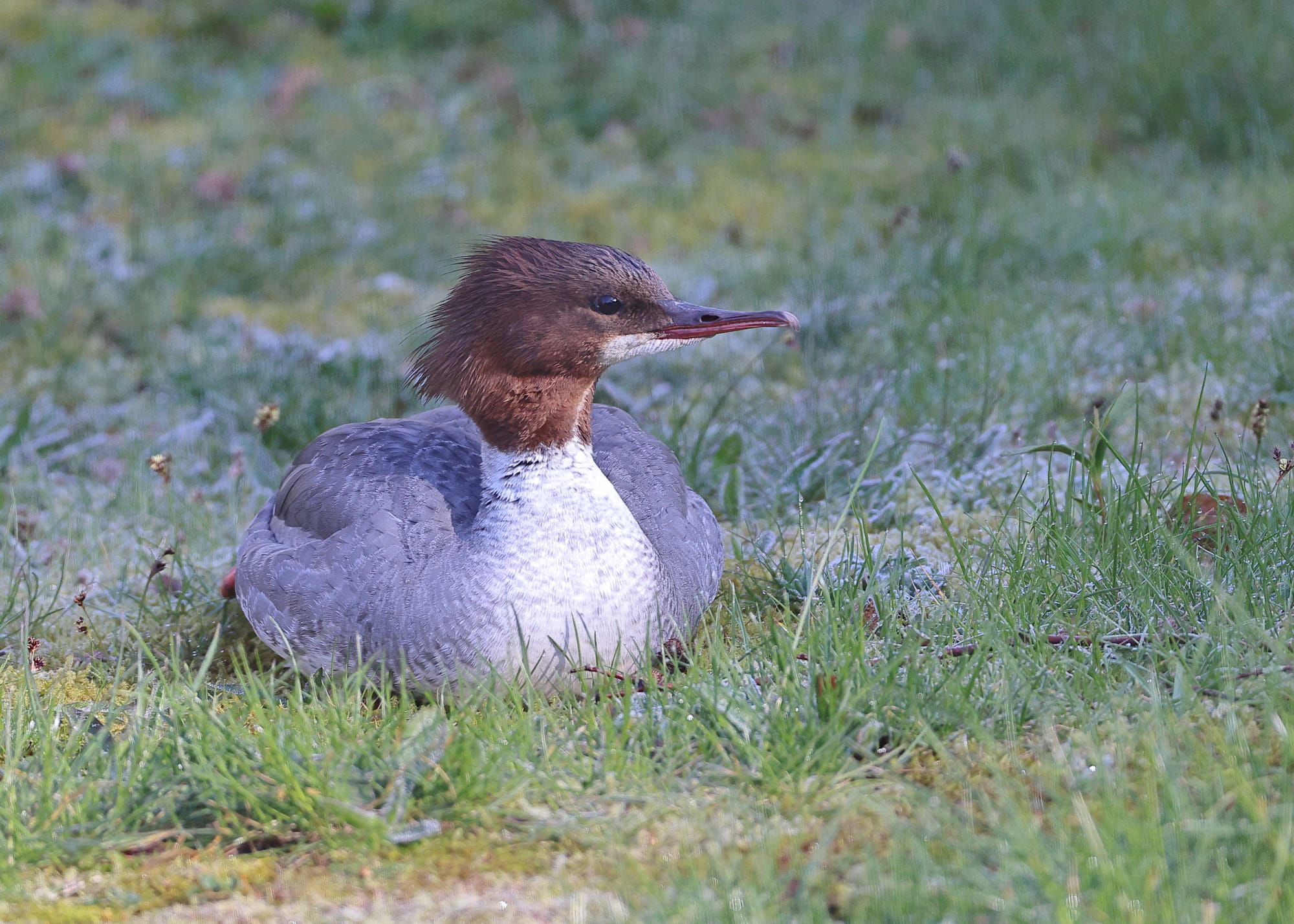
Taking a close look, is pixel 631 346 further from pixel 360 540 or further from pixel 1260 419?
pixel 1260 419

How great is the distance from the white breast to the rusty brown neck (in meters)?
0.04

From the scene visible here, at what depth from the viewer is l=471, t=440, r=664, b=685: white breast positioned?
A: 147 inches

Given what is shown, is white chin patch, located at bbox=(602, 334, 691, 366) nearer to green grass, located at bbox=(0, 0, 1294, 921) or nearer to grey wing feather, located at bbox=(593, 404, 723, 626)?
grey wing feather, located at bbox=(593, 404, 723, 626)

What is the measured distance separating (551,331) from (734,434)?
1627mm

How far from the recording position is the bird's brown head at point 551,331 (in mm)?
4004

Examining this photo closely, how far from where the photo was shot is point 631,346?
410 centimetres

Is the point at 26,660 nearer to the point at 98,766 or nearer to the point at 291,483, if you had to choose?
the point at 98,766

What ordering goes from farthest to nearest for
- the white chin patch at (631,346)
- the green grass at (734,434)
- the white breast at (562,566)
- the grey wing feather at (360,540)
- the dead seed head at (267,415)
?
the dead seed head at (267,415), the white chin patch at (631,346), the grey wing feather at (360,540), the white breast at (562,566), the green grass at (734,434)

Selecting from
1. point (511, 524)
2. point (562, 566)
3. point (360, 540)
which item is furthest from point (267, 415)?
point (562, 566)

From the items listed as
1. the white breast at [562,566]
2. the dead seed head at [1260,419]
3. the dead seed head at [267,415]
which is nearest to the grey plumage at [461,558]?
the white breast at [562,566]

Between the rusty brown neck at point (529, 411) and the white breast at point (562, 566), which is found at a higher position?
the rusty brown neck at point (529, 411)

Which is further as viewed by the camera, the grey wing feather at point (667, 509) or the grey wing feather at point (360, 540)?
the grey wing feather at point (667, 509)

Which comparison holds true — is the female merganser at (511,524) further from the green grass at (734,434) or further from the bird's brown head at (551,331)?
the green grass at (734,434)

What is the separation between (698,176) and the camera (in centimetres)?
880
